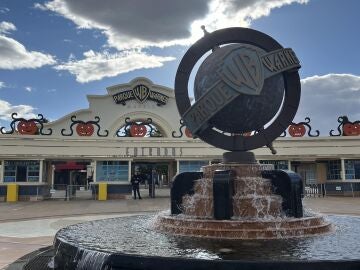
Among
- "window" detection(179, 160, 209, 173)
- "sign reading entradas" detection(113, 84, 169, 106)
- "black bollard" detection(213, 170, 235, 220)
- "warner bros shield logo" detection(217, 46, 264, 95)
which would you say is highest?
"sign reading entradas" detection(113, 84, 169, 106)

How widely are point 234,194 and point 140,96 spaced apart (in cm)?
2359

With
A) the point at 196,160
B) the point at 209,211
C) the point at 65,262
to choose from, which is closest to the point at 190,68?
the point at 209,211

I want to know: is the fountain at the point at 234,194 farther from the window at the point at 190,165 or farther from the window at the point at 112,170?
the window at the point at 112,170

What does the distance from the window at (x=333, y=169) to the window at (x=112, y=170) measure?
648 inches

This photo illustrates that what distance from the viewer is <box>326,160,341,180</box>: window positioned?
3027 centimetres

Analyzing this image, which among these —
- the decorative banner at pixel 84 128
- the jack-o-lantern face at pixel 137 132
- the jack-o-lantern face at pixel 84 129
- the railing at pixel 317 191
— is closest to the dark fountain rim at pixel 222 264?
the jack-o-lantern face at pixel 137 132

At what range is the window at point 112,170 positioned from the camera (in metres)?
28.0

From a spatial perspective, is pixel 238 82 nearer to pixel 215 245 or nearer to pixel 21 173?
pixel 215 245

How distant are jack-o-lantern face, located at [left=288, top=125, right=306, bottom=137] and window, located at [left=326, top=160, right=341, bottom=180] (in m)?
3.54

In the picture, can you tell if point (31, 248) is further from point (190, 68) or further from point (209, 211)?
point (190, 68)

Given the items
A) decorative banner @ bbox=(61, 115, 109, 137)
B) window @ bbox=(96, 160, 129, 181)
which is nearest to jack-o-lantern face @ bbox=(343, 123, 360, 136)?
window @ bbox=(96, 160, 129, 181)

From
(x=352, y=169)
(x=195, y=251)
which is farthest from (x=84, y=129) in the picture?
(x=195, y=251)

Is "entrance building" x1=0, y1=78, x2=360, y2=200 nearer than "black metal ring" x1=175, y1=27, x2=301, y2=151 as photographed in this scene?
No

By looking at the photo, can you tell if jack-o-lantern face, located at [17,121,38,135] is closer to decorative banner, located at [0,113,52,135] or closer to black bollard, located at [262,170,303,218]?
decorative banner, located at [0,113,52,135]
